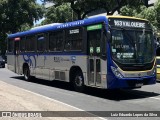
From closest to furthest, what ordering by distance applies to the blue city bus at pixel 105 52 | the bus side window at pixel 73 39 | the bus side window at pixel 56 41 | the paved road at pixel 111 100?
the paved road at pixel 111 100 < the blue city bus at pixel 105 52 < the bus side window at pixel 73 39 < the bus side window at pixel 56 41

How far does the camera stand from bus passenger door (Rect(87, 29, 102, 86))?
42.3ft

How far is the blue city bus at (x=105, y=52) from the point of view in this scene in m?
12.4

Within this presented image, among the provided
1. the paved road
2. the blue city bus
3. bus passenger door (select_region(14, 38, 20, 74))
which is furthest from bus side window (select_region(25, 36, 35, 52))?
the paved road

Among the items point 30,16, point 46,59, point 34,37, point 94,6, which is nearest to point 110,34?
point 46,59

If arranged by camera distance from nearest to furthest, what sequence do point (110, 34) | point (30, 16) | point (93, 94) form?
point (110, 34)
point (93, 94)
point (30, 16)

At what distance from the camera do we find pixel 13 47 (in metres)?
22.1

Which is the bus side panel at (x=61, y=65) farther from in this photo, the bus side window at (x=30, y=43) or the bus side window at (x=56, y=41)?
the bus side window at (x=30, y=43)

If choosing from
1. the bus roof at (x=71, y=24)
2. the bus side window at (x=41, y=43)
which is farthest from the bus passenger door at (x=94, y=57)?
the bus side window at (x=41, y=43)

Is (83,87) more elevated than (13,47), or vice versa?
(13,47)

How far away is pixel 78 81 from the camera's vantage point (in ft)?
47.8

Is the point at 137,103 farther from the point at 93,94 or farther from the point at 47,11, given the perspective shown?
the point at 47,11

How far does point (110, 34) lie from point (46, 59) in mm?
5876

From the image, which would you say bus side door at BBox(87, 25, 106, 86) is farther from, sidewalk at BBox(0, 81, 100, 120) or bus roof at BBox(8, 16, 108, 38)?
sidewalk at BBox(0, 81, 100, 120)

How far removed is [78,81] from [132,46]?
3.01 m
